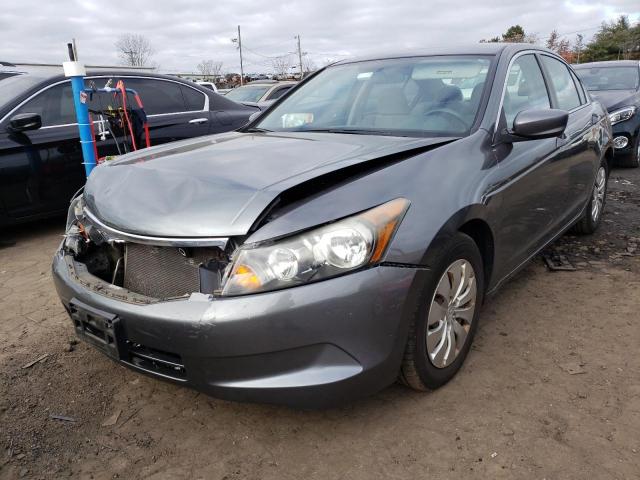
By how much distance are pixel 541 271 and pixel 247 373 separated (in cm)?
273

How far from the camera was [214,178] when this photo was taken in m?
2.13

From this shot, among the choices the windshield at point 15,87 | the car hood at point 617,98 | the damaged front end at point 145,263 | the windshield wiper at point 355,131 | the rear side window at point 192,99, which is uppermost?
the windshield at point 15,87

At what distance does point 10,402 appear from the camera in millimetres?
2422

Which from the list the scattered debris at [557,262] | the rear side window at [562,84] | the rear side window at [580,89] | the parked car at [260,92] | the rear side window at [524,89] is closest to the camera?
the rear side window at [524,89]

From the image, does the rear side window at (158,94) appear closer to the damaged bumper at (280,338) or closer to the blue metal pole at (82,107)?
the blue metal pole at (82,107)

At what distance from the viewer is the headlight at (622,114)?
286 inches

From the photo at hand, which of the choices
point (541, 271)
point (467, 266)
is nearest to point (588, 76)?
point (541, 271)

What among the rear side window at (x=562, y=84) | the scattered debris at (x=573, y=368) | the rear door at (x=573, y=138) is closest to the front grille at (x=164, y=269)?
the scattered debris at (x=573, y=368)

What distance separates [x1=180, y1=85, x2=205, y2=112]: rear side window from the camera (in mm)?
5980

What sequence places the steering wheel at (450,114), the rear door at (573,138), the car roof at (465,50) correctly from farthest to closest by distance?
the rear door at (573,138) < the car roof at (465,50) < the steering wheel at (450,114)

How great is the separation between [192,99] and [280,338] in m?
4.83

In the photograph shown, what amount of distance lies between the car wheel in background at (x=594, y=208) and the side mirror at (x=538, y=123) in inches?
73.3

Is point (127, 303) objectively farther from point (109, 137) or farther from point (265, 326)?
point (109, 137)

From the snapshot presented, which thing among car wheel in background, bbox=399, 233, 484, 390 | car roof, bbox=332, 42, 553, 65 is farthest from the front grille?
car roof, bbox=332, 42, 553, 65
